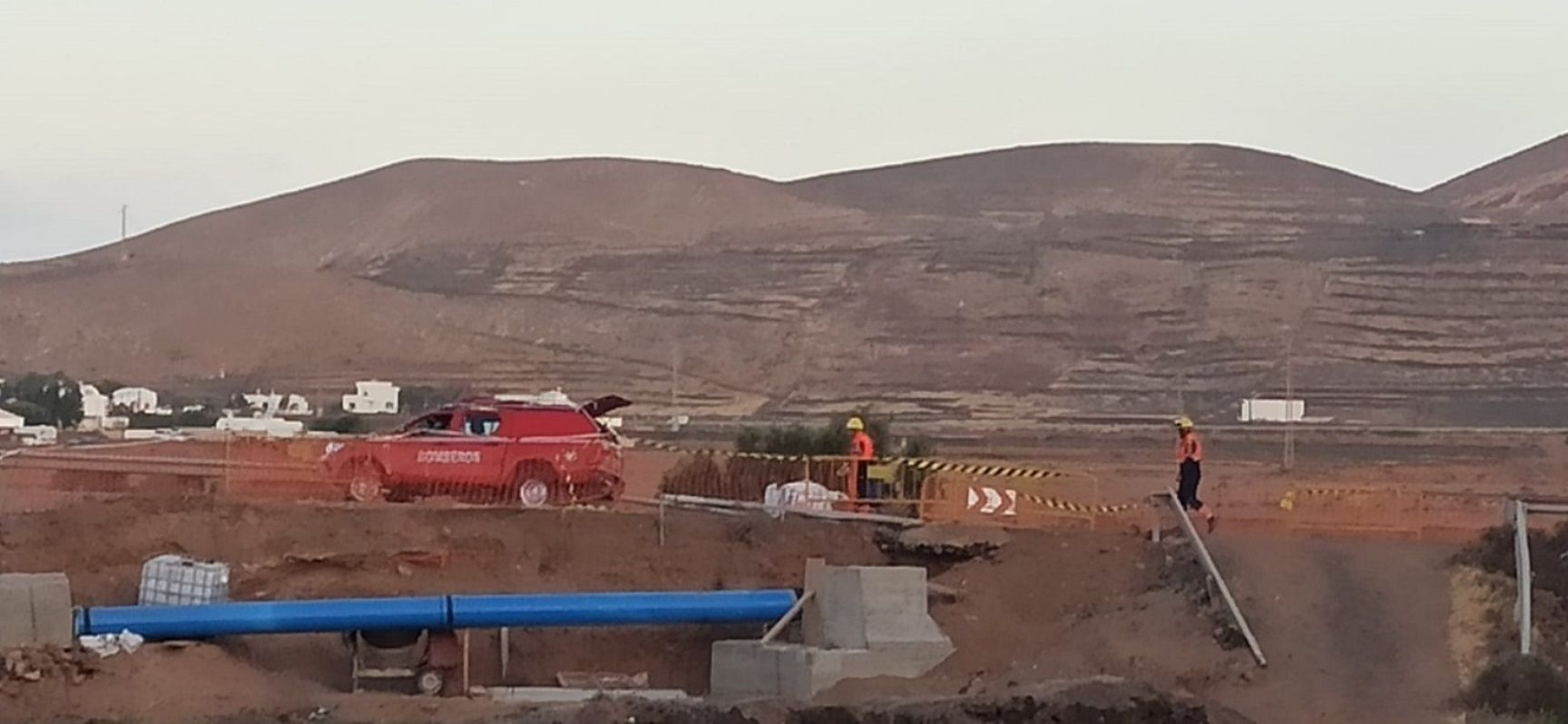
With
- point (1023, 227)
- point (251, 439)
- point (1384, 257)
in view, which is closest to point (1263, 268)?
point (1384, 257)

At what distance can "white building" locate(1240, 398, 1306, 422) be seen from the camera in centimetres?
6844

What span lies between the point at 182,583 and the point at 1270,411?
167 ft

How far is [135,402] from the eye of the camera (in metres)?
65.8

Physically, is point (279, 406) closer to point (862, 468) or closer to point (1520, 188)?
point (862, 468)

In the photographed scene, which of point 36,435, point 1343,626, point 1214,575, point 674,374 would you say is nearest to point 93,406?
point 36,435

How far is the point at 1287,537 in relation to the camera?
79.2ft

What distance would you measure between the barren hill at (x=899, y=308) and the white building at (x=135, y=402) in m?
13.3

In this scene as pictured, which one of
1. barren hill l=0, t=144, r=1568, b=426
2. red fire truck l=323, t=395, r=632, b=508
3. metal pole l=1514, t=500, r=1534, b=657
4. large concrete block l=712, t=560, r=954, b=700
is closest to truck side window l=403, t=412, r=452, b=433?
red fire truck l=323, t=395, r=632, b=508

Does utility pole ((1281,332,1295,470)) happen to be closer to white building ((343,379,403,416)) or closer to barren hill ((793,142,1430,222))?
white building ((343,379,403,416))

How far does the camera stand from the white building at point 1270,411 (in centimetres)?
6844

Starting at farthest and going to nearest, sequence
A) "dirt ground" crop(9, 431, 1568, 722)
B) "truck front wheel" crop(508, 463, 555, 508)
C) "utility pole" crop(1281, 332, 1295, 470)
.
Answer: "utility pole" crop(1281, 332, 1295, 470), "truck front wheel" crop(508, 463, 555, 508), "dirt ground" crop(9, 431, 1568, 722)

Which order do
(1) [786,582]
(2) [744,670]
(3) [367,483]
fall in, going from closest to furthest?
1. (2) [744,670]
2. (1) [786,582]
3. (3) [367,483]

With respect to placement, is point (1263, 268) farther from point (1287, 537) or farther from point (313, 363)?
point (1287, 537)

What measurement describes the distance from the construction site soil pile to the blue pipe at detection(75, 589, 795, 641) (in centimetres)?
41
